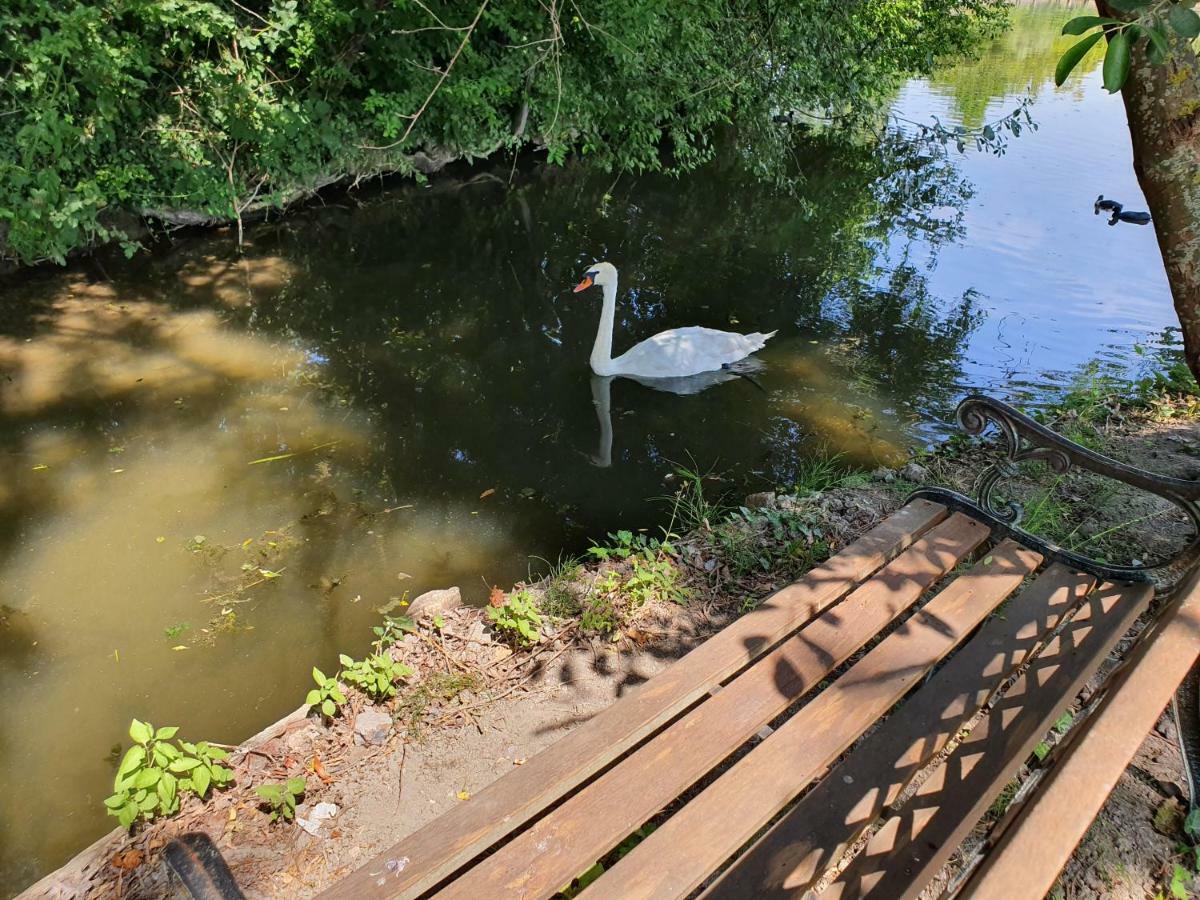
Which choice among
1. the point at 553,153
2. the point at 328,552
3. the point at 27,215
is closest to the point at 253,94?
the point at 27,215

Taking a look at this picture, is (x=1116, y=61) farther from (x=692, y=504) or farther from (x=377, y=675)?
(x=692, y=504)

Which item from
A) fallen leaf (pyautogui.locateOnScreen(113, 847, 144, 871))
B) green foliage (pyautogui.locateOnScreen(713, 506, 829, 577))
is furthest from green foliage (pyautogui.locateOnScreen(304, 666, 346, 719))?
green foliage (pyautogui.locateOnScreen(713, 506, 829, 577))

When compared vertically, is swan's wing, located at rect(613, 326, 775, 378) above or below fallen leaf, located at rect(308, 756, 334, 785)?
above

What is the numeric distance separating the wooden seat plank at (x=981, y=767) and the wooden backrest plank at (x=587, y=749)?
0.48 metres

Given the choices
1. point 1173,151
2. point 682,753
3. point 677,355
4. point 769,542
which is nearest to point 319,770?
point 682,753

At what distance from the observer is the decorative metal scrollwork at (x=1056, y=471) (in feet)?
7.22

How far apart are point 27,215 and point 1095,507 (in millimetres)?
7965

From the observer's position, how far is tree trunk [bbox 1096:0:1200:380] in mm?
1862

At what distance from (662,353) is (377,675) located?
12.1 feet

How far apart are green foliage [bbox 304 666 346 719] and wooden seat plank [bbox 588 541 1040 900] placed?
62.5 inches

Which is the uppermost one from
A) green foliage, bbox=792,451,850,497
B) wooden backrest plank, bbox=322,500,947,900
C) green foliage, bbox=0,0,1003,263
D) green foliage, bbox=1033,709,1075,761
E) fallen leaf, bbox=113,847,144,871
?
green foliage, bbox=0,0,1003,263

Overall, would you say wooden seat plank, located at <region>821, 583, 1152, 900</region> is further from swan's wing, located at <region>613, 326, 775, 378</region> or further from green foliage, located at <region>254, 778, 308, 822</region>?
swan's wing, located at <region>613, 326, 775, 378</region>

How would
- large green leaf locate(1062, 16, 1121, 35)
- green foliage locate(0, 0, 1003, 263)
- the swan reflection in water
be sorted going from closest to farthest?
large green leaf locate(1062, 16, 1121, 35) → the swan reflection in water → green foliage locate(0, 0, 1003, 263)

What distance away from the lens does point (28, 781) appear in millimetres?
2744
